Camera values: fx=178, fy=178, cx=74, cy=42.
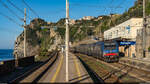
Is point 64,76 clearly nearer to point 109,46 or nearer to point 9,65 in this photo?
point 9,65

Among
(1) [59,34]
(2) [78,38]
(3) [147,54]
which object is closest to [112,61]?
(3) [147,54]

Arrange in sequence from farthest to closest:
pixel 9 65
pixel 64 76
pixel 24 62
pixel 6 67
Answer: pixel 24 62
pixel 9 65
pixel 6 67
pixel 64 76

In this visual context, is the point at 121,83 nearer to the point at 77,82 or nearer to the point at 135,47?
the point at 77,82

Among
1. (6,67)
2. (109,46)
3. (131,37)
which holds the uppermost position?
(131,37)

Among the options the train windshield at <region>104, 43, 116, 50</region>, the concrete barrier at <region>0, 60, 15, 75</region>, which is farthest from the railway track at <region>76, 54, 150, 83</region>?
the concrete barrier at <region>0, 60, 15, 75</region>

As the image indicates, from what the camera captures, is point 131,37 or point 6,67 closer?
point 6,67

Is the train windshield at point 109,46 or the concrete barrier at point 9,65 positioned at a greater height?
the train windshield at point 109,46

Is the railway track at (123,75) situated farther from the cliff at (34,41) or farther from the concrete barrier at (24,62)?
the cliff at (34,41)

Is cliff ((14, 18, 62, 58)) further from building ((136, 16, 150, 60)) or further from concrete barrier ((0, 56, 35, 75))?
building ((136, 16, 150, 60))

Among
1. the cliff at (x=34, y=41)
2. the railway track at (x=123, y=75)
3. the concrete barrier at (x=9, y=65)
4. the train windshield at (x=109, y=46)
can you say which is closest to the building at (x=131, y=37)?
the train windshield at (x=109, y=46)

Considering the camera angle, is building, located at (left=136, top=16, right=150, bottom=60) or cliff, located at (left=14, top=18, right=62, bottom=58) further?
cliff, located at (left=14, top=18, right=62, bottom=58)

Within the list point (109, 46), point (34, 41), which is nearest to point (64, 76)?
point (109, 46)

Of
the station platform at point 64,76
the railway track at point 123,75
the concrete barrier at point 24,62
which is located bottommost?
the railway track at point 123,75

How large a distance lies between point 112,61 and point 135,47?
734cm
